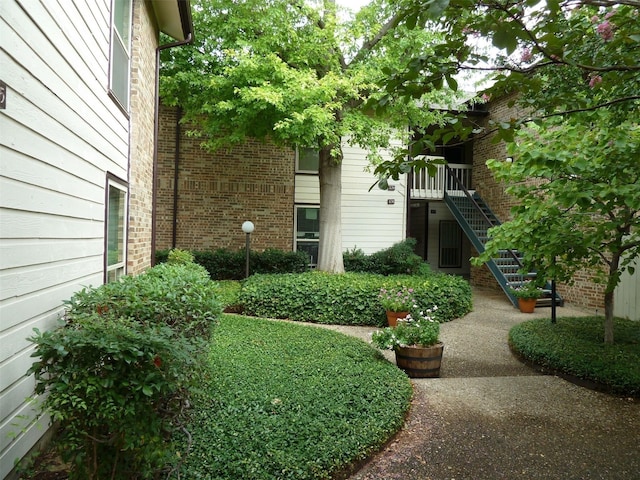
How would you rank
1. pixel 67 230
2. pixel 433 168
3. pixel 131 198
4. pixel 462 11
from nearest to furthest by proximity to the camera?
pixel 433 168, pixel 462 11, pixel 67 230, pixel 131 198

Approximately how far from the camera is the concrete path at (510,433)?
320 cm

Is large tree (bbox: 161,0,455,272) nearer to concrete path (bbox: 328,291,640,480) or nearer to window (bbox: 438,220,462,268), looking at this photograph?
concrete path (bbox: 328,291,640,480)

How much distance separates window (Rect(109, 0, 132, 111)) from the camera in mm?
4809

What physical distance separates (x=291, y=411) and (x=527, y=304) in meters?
8.34

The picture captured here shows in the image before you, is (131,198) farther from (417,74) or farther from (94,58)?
(417,74)

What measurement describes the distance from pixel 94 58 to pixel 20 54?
1.72 meters

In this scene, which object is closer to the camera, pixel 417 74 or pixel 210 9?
pixel 417 74

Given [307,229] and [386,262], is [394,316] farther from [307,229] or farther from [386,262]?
[307,229]

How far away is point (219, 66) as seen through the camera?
30.9ft

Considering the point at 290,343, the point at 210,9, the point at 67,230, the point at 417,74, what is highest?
the point at 210,9

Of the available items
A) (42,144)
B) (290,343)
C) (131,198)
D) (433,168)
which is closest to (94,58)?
(42,144)

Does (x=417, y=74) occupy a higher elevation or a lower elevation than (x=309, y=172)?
lower

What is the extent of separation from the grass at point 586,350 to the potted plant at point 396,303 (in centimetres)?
185

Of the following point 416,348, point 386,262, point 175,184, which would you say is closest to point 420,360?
point 416,348
